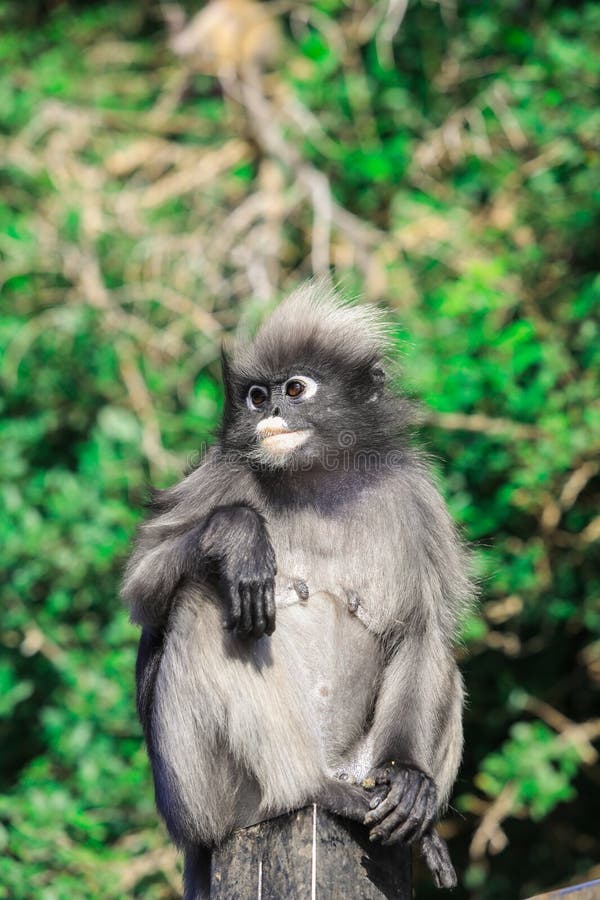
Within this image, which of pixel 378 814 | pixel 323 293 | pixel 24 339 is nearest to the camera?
pixel 378 814

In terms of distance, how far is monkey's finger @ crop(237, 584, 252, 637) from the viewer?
3332 millimetres

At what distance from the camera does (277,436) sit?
3805mm

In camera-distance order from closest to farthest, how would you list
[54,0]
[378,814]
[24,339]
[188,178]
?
[378,814]
[24,339]
[188,178]
[54,0]

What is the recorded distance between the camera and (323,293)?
436cm

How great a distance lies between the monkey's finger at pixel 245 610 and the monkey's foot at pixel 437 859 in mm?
694

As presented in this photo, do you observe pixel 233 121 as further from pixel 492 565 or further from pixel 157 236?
pixel 492 565

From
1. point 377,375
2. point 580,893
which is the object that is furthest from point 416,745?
point 377,375

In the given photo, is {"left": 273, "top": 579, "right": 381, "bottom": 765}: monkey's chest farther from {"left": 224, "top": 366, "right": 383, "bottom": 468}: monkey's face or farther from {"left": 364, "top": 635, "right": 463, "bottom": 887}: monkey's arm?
{"left": 224, "top": 366, "right": 383, "bottom": 468}: monkey's face

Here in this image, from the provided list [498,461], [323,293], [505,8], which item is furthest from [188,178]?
[323,293]

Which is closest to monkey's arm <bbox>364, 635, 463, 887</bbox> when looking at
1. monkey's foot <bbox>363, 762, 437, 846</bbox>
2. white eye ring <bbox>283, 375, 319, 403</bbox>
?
→ monkey's foot <bbox>363, 762, 437, 846</bbox>

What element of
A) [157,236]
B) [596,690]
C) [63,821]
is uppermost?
[157,236]

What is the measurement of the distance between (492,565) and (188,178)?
322 cm

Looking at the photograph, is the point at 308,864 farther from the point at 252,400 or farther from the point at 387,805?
the point at 252,400

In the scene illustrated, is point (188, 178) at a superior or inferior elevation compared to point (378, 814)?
superior
